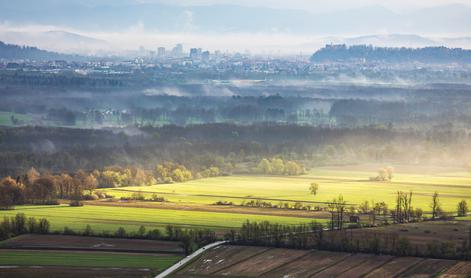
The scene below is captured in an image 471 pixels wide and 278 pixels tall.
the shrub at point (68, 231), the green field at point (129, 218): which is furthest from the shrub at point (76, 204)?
the shrub at point (68, 231)

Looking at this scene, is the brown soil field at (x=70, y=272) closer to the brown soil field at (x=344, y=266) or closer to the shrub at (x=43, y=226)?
the brown soil field at (x=344, y=266)

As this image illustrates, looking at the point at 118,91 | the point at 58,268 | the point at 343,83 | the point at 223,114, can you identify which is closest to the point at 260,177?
the point at 58,268

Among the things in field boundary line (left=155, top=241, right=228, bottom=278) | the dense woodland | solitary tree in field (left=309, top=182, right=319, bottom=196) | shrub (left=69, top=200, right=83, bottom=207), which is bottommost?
the dense woodland

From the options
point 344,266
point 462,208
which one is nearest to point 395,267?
point 344,266

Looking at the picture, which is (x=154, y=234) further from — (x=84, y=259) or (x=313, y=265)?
(x=313, y=265)

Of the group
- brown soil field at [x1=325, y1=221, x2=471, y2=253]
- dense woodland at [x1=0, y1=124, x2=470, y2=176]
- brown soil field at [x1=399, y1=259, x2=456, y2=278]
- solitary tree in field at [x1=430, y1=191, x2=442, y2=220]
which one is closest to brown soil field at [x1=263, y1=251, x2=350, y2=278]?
brown soil field at [x1=325, y1=221, x2=471, y2=253]

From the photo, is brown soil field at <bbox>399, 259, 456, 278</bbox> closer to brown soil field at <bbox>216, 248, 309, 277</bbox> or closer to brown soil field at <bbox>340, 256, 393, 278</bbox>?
brown soil field at <bbox>340, 256, 393, 278</bbox>
